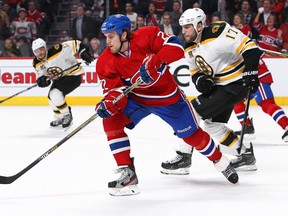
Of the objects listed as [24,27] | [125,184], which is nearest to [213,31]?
[125,184]

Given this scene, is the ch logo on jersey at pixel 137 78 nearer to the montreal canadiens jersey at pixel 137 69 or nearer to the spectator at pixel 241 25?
the montreal canadiens jersey at pixel 137 69

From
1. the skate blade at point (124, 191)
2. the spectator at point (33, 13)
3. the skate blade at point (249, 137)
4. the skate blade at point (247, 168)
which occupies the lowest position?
the skate blade at point (249, 137)

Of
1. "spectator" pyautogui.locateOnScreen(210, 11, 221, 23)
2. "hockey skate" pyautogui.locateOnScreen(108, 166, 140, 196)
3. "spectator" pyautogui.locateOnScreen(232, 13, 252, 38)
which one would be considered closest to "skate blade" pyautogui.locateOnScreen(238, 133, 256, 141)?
"hockey skate" pyautogui.locateOnScreen(108, 166, 140, 196)

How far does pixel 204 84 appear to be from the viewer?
4297 mm

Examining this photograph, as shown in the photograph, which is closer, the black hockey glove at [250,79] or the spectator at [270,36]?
the black hockey glove at [250,79]

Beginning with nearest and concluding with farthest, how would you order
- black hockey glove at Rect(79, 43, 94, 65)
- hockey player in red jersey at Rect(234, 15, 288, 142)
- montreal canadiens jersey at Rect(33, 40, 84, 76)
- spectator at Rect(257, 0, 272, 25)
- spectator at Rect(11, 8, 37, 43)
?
hockey player in red jersey at Rect(234, 15, 288, 142)
black hockey glove at Rect(79, 43, 94, 65)
montreal canadiens jersey at Rect(33, 40, 84, 76)
spectator at Rect(257, 0, 272, 25)
spectator at Rect(11, 8, 37, 43)

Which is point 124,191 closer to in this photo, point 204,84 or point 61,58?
point 204,84

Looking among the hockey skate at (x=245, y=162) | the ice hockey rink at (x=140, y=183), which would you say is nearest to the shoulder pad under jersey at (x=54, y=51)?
the ice hockey rink at (x=140, y=183)

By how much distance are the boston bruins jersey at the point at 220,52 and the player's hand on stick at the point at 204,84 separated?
Result: 0.09 meters

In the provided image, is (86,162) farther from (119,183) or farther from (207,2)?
(207,2)

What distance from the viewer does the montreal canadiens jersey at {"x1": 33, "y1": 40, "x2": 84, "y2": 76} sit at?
6836mm

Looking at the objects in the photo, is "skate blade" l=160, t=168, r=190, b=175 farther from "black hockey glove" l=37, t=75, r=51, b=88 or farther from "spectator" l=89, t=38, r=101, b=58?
"spectator" l=89, t=38, r=101, b=58

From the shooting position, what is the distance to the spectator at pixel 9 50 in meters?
9.17

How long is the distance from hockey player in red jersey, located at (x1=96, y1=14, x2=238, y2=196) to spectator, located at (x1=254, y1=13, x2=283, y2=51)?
508cm
